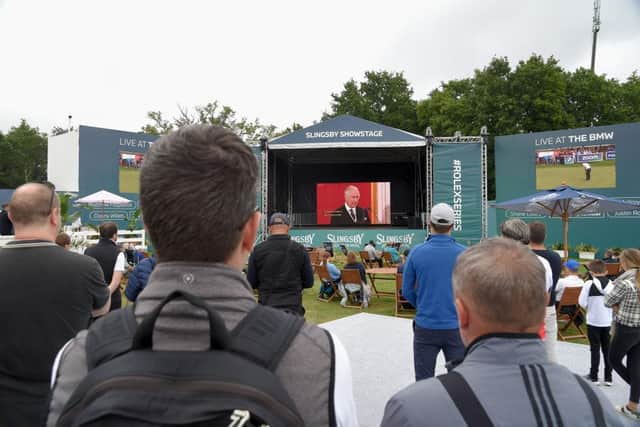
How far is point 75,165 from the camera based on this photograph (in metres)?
19.0

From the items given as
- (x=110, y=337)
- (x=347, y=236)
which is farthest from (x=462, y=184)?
(x=110, y=337)

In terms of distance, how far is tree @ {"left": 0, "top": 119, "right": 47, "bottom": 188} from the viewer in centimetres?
4078

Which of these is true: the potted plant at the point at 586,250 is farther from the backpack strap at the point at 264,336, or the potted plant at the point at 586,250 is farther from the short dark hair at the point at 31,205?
the backpack strap at the point at 264,336

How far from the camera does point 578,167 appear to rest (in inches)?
→ 707

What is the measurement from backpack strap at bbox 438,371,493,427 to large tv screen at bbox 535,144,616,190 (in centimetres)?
1877

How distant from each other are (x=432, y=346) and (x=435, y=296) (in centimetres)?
35

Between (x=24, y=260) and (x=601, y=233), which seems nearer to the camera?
(x=24, y=260)

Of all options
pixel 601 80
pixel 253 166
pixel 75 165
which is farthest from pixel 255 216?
pixel 601 80

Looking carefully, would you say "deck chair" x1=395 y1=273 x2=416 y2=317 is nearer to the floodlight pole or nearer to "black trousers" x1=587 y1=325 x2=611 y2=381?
"black trousers" x1=587 y1=325 x2=611 y2=381

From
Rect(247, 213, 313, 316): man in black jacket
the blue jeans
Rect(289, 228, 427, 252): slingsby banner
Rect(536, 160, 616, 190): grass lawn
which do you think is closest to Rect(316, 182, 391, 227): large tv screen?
Rect(289, 228, 427, 252): slingsby banner

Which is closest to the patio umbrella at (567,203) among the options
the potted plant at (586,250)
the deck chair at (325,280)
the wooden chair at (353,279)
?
the wooden chair at (353,279)

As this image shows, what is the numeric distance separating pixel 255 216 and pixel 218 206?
0.12 meters

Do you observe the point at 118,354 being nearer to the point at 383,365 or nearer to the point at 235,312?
the point at 235,312

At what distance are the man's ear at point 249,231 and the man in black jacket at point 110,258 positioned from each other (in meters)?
3.40
